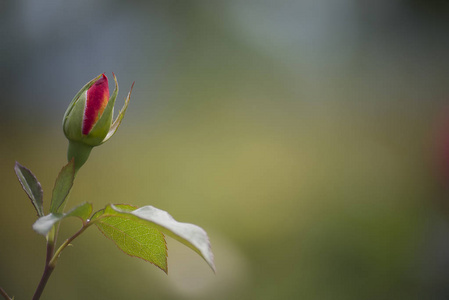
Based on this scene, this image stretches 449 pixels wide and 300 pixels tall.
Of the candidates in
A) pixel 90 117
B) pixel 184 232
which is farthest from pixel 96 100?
pixel 184 232

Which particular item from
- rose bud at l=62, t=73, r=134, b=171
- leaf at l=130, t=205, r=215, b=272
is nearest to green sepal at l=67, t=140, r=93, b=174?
rose bud at l=62, t=73, r=134, b=171

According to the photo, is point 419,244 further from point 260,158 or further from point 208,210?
point 208,210

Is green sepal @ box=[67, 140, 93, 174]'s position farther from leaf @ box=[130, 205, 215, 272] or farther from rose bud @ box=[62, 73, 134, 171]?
leaf @ box=[130, 205, 215, 272]

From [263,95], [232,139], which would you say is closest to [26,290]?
[232,139]

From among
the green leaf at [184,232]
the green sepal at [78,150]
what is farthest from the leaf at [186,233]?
the green sepal at [78,150]

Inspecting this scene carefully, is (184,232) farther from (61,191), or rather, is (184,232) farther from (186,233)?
(61,191)

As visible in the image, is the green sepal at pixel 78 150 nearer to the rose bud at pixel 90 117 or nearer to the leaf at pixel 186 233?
the rose bud at pixel 90 117
